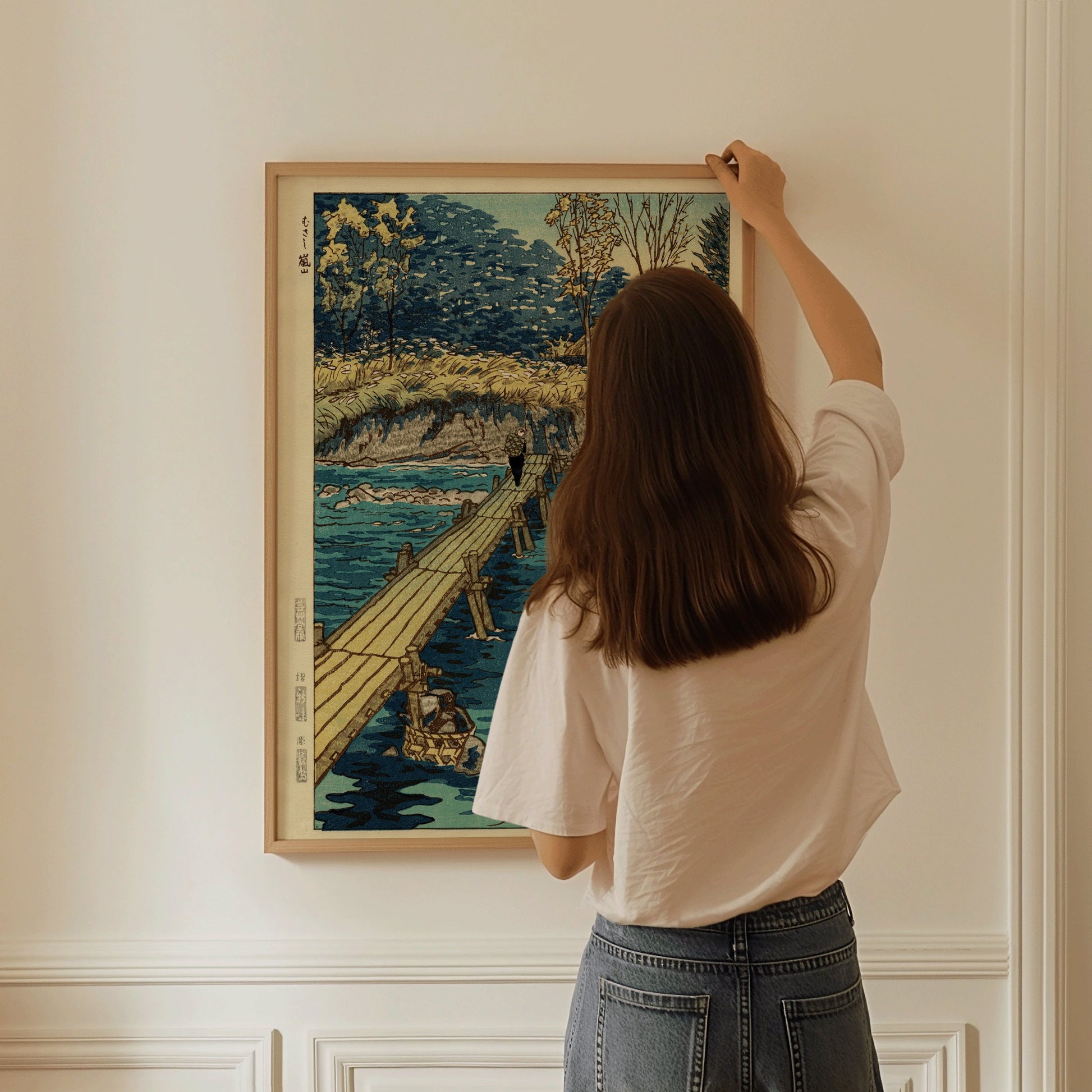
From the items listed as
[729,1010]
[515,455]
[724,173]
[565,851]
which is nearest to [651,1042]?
[729,1010]

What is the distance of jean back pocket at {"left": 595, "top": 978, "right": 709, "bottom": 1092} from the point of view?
2.79ft

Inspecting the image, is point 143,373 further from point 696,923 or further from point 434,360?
point 696,923

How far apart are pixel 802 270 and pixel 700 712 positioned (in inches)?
24.7

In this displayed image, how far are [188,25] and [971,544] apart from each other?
1.39 m

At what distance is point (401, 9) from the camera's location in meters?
1.31

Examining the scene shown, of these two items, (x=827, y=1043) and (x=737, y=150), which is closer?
(x=827, y=1043)

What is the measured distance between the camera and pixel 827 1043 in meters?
0.88

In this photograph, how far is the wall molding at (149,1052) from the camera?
132 cm

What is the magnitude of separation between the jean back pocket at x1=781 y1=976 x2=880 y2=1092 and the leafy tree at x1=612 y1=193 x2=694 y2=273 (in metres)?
0.96

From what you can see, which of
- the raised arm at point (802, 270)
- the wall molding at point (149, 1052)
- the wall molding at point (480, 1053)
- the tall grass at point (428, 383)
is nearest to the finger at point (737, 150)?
the raised arm at point (802, 270)

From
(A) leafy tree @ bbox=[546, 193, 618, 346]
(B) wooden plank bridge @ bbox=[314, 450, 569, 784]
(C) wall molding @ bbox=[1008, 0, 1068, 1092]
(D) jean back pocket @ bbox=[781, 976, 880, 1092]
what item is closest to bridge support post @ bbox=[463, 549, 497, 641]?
(B) wooden plank bridge @ bbox=[314, 450, 569, 784]

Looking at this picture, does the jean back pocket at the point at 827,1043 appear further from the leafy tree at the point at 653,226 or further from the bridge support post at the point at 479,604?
the leafy tree at the point at 653,226

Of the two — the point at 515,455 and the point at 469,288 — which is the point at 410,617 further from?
the point at 469,288

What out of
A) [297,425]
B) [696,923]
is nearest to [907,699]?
[696,923]
